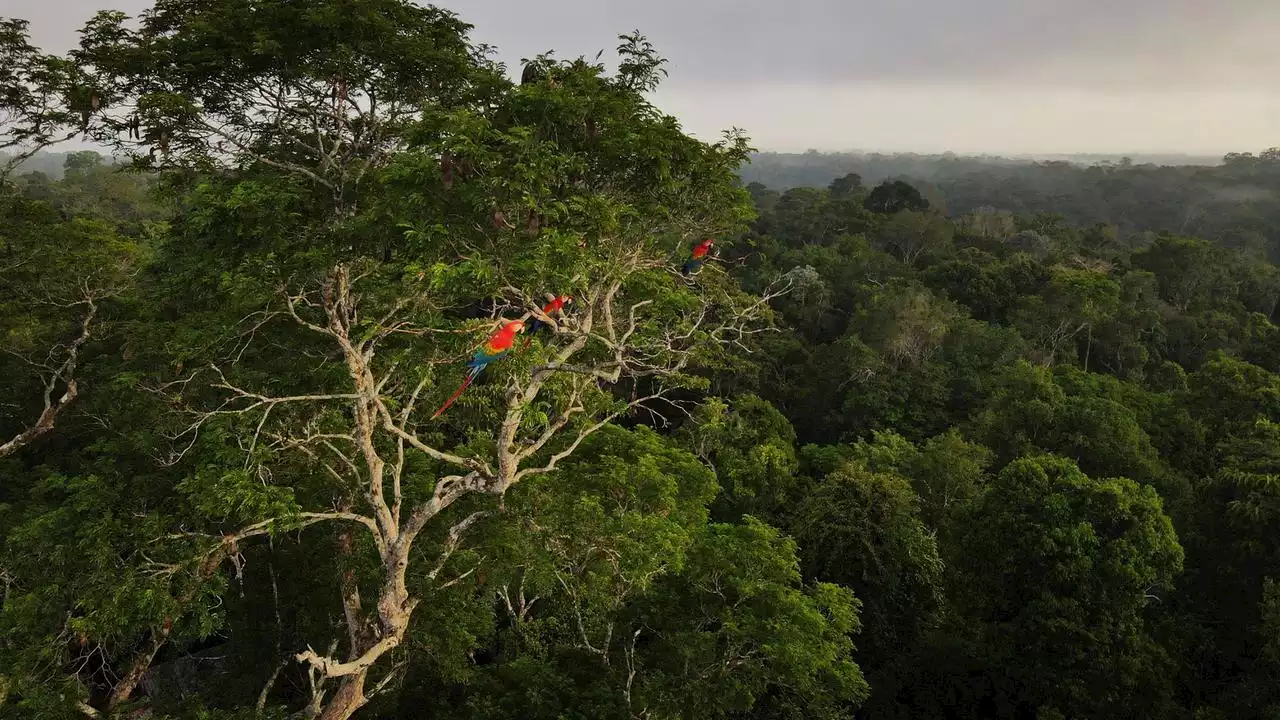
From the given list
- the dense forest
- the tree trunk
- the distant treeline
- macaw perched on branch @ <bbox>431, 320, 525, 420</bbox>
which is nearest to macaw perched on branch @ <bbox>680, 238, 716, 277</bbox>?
the dense forest

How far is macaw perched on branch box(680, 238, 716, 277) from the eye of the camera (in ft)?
24.0

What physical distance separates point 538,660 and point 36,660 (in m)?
5.39

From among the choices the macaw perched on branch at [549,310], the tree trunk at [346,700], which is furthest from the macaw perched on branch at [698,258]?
the tree trunk at [346,700]

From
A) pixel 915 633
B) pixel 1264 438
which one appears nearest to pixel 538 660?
pixel 915 633

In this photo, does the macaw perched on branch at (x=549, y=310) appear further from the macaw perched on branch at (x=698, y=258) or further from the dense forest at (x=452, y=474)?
the macaw perched on branch at (x=698, y=258)

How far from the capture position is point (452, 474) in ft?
31.4

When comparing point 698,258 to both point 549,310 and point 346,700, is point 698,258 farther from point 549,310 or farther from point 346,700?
point 346,700

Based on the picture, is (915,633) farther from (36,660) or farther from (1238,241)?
(1238,241)

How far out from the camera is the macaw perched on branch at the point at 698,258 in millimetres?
7311

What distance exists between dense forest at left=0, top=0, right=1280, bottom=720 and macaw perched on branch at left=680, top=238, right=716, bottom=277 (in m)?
0.22

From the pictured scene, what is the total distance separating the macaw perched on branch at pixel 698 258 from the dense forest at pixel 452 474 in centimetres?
22

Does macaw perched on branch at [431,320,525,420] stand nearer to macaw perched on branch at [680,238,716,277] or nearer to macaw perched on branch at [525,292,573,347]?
macaw perched on branch at [525,292,573,347]

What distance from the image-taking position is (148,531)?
6.73 m

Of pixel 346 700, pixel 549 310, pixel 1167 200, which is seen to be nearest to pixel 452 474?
pixel 346 700
